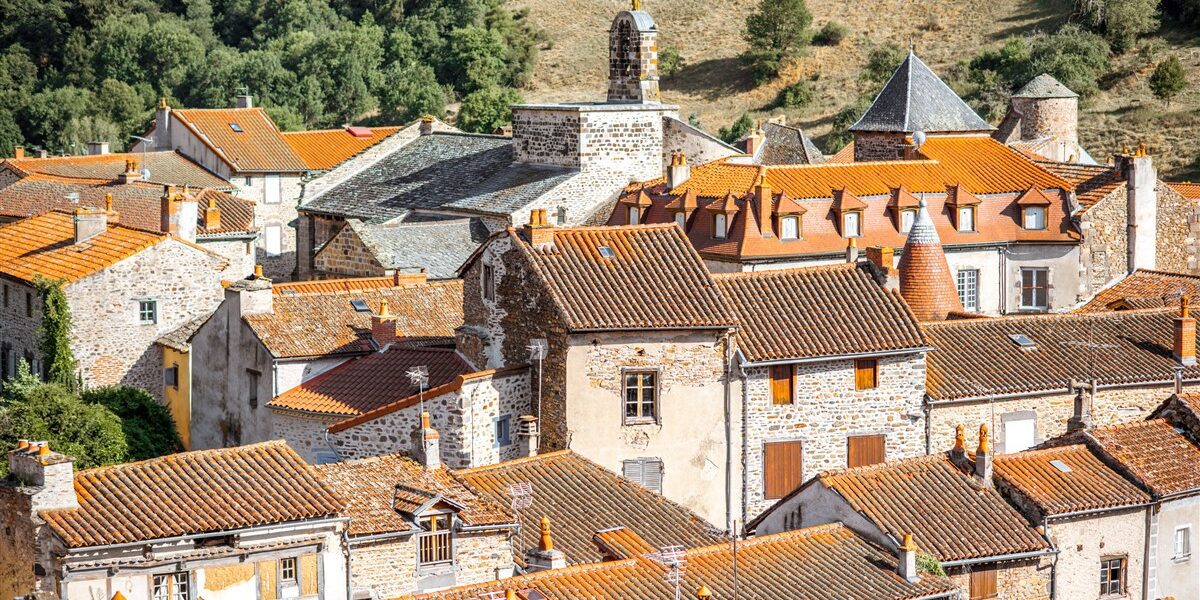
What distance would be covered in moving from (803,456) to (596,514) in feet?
23.6

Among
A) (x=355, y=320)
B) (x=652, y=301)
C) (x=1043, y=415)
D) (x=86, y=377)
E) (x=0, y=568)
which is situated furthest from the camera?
(x=86, y=377)

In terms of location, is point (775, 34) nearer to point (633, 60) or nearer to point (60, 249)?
point (633, 60)

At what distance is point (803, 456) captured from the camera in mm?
43094

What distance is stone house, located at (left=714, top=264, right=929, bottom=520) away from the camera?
140 ft

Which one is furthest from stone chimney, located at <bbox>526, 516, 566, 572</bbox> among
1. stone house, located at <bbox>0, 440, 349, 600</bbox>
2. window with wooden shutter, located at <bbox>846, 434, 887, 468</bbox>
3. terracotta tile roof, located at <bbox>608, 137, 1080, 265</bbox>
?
terracotta tile roof, located at <bbox>608, 137, 1080, 265</bbox>

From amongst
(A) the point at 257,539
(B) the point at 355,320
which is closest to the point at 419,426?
(A) the point at 257,539

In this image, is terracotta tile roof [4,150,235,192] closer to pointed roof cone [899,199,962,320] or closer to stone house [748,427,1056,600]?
pointed roof cone [899,199,962,320]

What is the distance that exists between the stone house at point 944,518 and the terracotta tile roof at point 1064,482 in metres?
0.44

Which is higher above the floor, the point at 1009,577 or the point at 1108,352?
the point at 1108,352

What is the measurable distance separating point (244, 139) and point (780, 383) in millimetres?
42661

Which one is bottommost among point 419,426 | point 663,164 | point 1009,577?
point 1009,577

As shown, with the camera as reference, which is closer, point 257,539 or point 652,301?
point 257,539

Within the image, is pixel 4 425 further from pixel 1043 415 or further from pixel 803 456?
pixel 1043 415

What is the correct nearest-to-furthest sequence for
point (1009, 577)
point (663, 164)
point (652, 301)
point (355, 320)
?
point (1009, 577) < point (652, 301) < point (355, 320) < point (663, 164)
